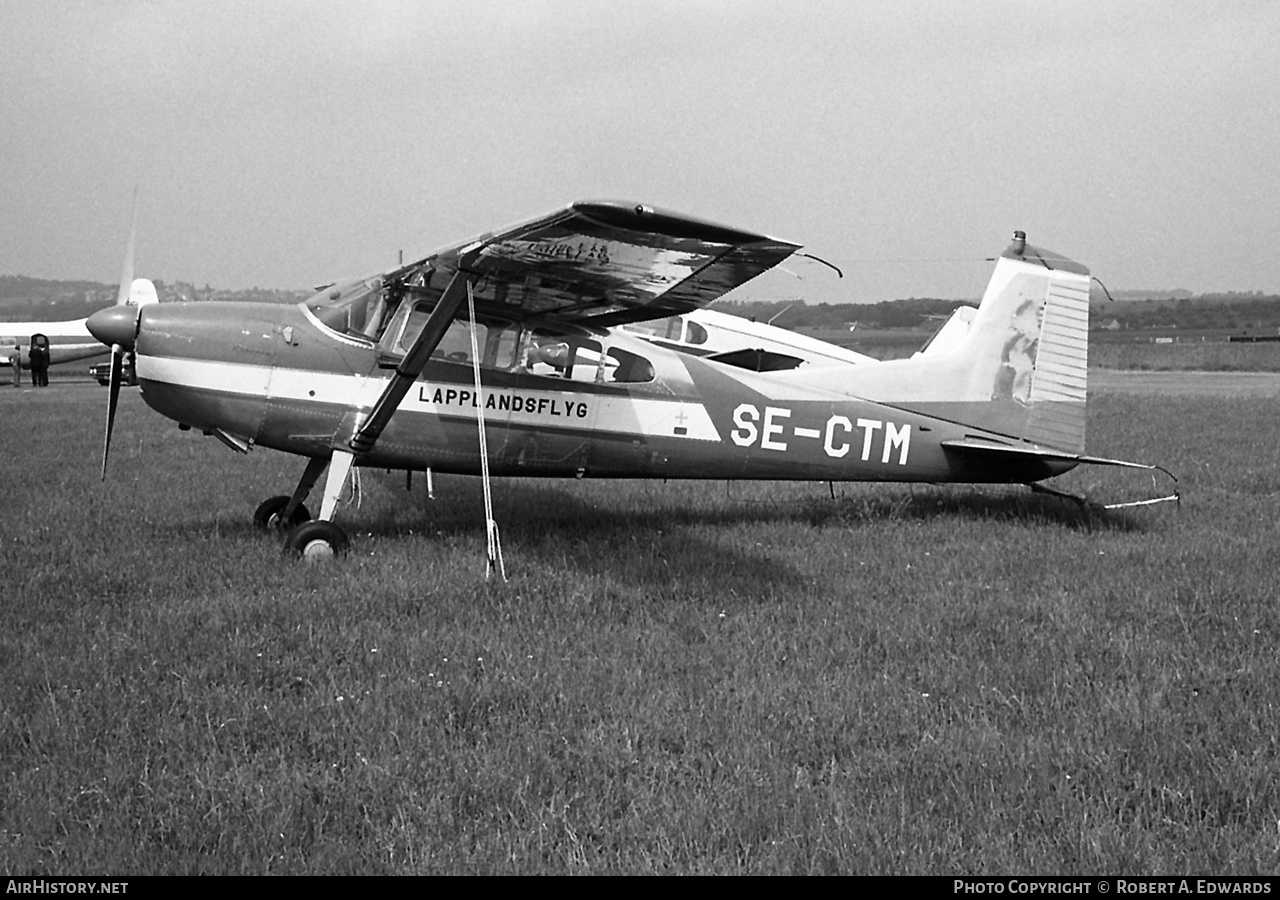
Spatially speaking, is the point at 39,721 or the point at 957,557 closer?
the point at 39,721

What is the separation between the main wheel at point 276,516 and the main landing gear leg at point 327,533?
75 cm

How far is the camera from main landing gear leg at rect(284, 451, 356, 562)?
7281mm

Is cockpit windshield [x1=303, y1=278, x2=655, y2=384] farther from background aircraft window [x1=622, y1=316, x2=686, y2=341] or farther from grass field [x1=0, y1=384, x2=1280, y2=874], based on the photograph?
background aircraft window [x1=622, y1=316, x2=686, y2=341]

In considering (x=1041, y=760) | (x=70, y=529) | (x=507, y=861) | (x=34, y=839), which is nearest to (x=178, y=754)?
(x=34, y=839)

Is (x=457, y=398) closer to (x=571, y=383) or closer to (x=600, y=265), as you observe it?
(x=571, y=383)

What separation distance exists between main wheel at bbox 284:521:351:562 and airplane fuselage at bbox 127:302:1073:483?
0.79m

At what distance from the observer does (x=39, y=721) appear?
13.7ft

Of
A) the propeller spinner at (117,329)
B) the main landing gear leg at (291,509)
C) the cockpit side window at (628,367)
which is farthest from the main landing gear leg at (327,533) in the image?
the cockpit side window at (628,367)

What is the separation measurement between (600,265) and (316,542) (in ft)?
9.60

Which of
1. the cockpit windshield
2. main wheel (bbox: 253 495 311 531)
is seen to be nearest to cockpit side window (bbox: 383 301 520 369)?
the cockpit windshield

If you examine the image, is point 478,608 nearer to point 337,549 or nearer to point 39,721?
point 337,549

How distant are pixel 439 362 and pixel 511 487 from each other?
331 centimetres

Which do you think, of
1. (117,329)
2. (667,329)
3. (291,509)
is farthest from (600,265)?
(667,329)

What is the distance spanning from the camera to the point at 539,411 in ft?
27.2
